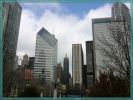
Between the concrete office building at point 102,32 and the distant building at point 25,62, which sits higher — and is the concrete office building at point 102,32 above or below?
above

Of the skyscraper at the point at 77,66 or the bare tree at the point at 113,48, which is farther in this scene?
the skyscraper at the point at 77,66

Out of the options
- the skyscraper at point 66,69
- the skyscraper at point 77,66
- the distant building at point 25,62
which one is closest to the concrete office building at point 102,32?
the skyscraper at point 77,66

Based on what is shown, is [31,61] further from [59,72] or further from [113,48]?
[113,48]

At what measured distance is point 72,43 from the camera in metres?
2.16

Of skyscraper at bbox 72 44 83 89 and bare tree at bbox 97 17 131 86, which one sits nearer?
bare tree at bbox 97 17 131 86

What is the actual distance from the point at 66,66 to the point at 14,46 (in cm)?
75

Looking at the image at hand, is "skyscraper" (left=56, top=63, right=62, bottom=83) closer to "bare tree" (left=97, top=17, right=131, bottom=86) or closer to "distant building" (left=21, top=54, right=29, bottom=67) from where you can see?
"distant building" (left=21, top=54, right=29, bottom=67)

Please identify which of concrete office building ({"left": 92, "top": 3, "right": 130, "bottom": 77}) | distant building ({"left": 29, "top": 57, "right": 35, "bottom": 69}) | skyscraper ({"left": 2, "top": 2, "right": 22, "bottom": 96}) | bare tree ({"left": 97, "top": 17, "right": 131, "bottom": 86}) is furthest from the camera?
distant building ({"left": 29, "top": 57, "right": 35, "bottom": 69})

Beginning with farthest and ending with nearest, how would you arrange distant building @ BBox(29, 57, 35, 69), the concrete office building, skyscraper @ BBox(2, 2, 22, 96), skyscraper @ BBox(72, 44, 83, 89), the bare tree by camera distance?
distant building @ BBox(29, 57, 35, 69) → skyscraper @ BBox(72, 44, 83, 89) → the bare tree → the concrete office building → skyscraper @ BBox(2, 2, 22, 96)

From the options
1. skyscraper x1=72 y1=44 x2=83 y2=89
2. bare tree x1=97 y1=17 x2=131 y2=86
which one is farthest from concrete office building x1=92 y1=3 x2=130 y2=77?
skyscraper x1=72 y1=44 x2=83 y2=89

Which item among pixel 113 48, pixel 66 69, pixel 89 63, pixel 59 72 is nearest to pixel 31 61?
pixel 59 72

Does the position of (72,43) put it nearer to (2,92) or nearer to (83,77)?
(83,77)

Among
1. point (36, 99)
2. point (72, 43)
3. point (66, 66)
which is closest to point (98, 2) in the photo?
point (72, 43)

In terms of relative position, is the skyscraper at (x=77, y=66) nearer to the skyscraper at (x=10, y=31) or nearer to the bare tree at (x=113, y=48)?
the bare tree at (x=113, y=48)
